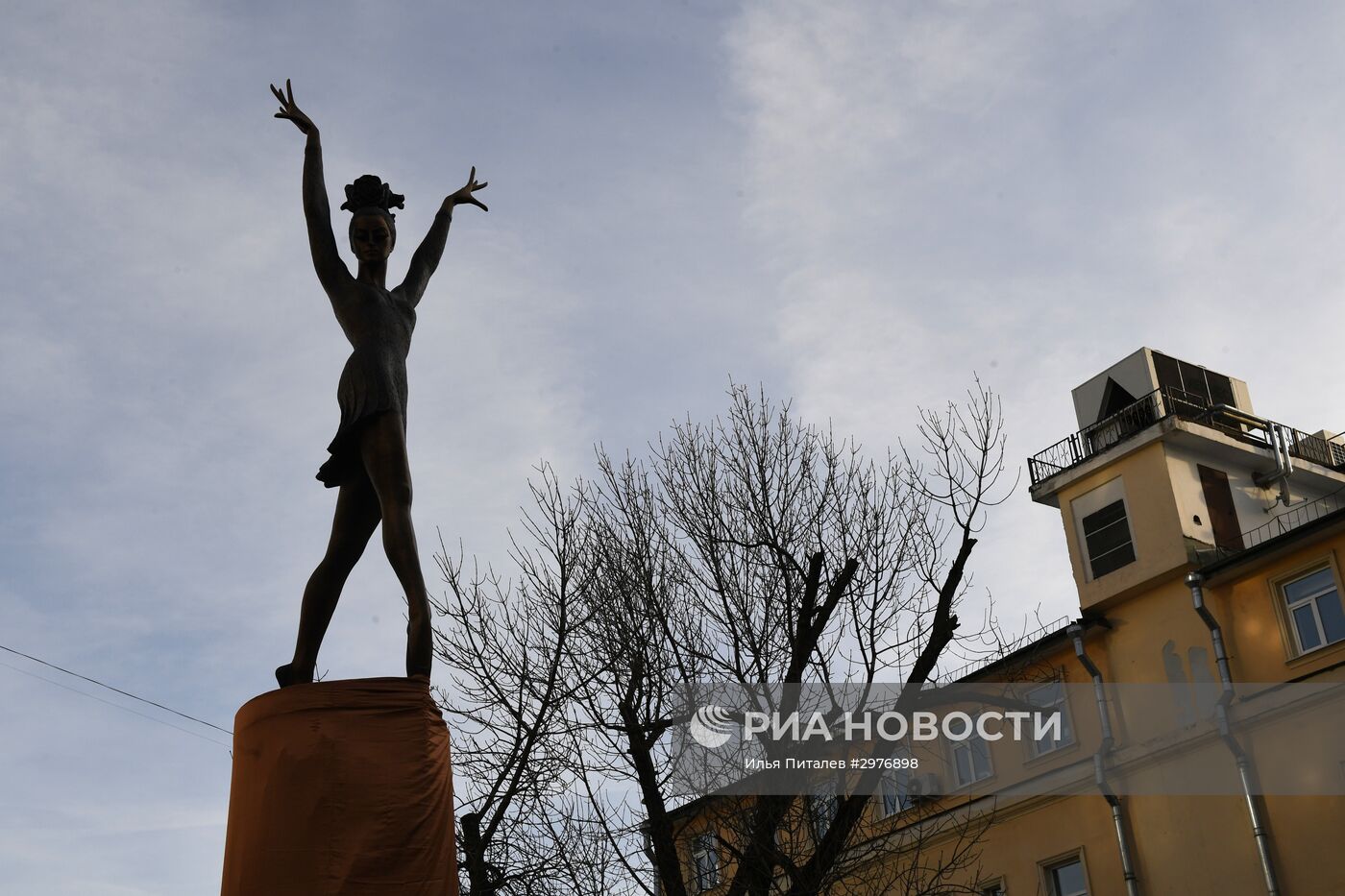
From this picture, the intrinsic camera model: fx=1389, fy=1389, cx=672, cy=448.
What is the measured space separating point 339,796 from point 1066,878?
21876 millimetres

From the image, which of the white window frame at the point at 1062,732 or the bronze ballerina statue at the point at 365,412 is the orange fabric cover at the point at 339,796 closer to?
the bronze ballerina statue at the point at 365,412

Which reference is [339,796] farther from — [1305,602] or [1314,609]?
[1305,602]

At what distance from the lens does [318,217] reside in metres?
6.52

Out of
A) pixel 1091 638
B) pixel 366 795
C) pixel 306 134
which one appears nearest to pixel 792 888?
pixel 366 795

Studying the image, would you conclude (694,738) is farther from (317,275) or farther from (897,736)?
(317,275)

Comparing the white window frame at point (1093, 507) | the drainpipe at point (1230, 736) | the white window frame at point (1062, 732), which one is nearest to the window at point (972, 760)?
the white window frame at point (1062, 732)

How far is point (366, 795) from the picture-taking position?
17.8 feet

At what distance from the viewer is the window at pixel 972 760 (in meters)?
26.5

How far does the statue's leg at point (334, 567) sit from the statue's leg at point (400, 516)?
0.33 feet

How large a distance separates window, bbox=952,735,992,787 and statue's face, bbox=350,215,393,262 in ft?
71.5

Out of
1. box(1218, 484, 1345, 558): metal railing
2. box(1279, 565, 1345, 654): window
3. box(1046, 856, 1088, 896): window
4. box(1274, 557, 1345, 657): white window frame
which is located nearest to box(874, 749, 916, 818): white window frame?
box(1046, 856, 1088, 896): window

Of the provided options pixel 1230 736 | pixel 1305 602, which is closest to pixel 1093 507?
pixel 1305 602

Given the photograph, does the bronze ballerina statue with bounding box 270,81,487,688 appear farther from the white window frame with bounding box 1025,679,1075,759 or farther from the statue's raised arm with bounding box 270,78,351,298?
the white window frame with bounding box 1025,679,1075,759

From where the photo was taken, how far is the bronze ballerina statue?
6.02 meters
